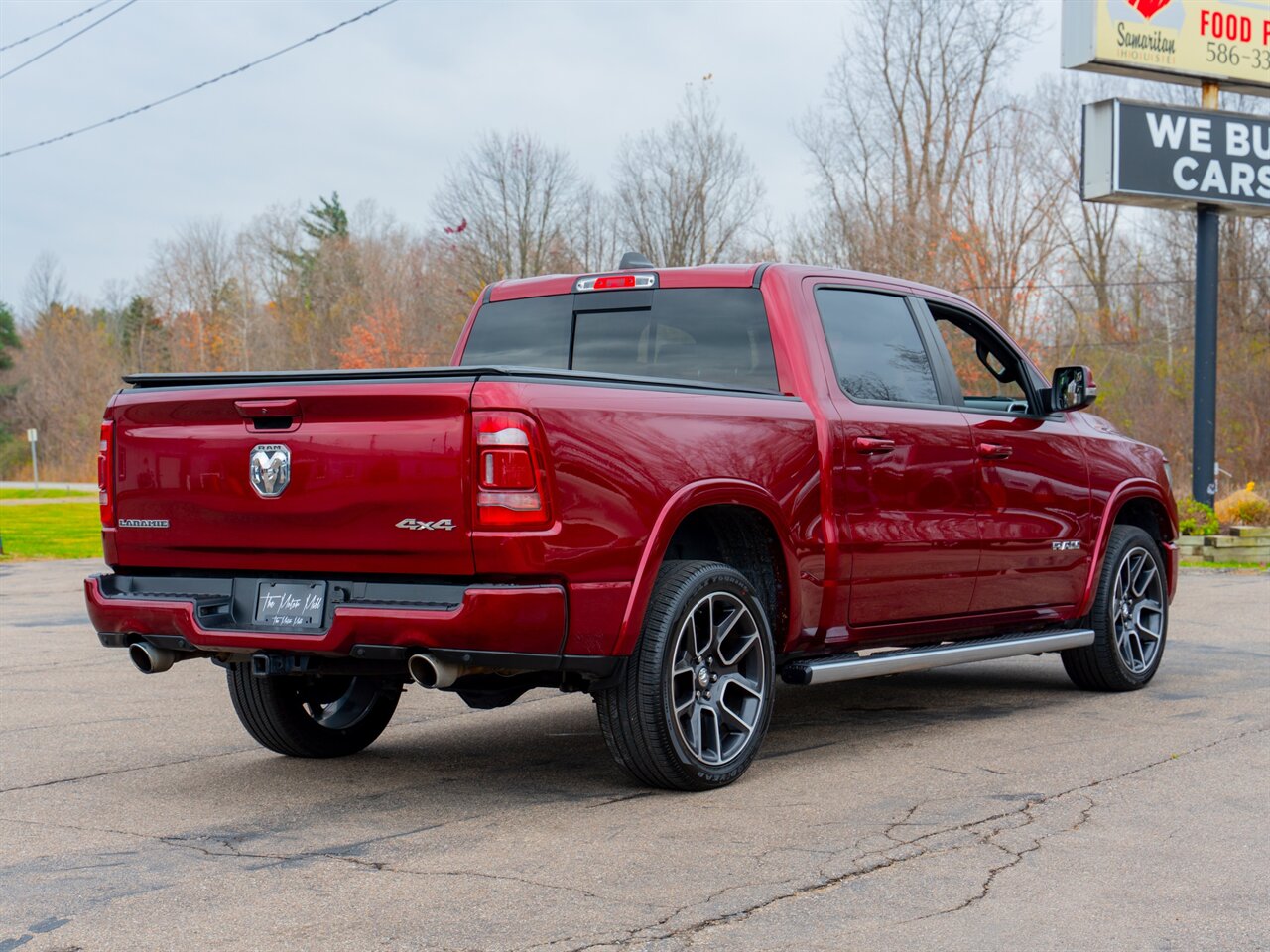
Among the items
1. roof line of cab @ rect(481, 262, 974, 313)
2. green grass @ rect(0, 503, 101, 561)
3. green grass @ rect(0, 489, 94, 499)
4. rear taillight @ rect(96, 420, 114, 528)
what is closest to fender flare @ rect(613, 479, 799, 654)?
roof line of cab @ rect(481, 262, 974, 313)

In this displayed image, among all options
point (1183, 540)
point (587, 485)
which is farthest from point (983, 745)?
point (1183, 540)

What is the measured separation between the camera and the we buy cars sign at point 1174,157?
19969 mm

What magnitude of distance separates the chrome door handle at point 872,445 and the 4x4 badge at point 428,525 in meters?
2.09

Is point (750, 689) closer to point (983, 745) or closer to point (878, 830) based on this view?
point (878, 830)

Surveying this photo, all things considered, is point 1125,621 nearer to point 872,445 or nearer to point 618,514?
point 872,445

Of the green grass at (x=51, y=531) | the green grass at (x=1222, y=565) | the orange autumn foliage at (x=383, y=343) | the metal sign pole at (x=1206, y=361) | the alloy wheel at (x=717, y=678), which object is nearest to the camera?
the alloy wheel at (x=717, y=678)

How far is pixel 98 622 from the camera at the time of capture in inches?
226

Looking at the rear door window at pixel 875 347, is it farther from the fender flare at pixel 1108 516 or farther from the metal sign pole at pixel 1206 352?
the metal sign pole at pixel 1206 352

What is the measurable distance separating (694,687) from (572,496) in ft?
3.23

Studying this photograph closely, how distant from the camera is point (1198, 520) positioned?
64.0 feet

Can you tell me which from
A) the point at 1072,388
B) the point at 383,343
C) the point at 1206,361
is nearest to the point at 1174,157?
the point at 1206,361

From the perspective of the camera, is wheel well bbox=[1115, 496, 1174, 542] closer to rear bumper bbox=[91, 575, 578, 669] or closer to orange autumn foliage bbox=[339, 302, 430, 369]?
rear bumper bbox=[91, 575, 578, 669]

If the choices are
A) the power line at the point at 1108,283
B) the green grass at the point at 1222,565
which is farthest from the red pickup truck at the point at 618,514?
the power line at the point at 1108,283

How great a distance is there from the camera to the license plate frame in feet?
→ 17.2
